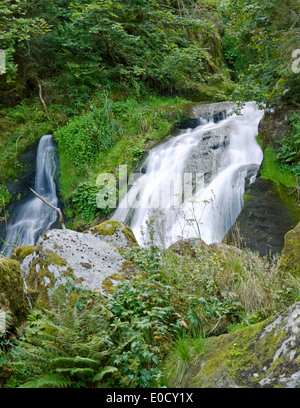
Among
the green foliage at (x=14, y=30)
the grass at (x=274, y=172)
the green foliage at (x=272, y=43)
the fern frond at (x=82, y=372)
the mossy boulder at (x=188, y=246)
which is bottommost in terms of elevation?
the fern frond at (x=82, y=372)

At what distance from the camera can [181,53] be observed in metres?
12.4

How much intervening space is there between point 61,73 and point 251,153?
8.45m

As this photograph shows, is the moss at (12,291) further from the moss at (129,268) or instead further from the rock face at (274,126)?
the rock face at (274,126)

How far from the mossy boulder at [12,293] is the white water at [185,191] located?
14.4 ft

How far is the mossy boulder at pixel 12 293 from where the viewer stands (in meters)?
2.86

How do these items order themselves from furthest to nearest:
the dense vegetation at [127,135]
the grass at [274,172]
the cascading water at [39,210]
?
the cascading water at [39,210] → the grass at [274,172] → the dense vegetation at [127,135]

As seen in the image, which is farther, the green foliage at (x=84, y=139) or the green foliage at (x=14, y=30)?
the green foliage at (x=84, y=139)

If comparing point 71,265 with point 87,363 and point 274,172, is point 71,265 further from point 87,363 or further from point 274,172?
point 274,172

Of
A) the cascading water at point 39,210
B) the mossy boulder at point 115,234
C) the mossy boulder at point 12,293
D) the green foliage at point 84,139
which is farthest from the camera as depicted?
the green foliage at point 84,139

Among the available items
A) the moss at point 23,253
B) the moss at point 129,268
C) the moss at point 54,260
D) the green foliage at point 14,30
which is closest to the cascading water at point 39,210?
the green foliage at point 14,30

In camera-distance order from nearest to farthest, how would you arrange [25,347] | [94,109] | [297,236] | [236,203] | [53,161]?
[25,347] < [297,236] < [236,203] < [53,161] < [94,109]

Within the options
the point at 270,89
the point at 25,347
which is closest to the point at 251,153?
the point at 270,89

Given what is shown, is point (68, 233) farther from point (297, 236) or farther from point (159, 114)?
point (159, 114)

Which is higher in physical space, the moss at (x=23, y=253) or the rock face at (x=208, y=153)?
the rock face at (x=208, y=153)
